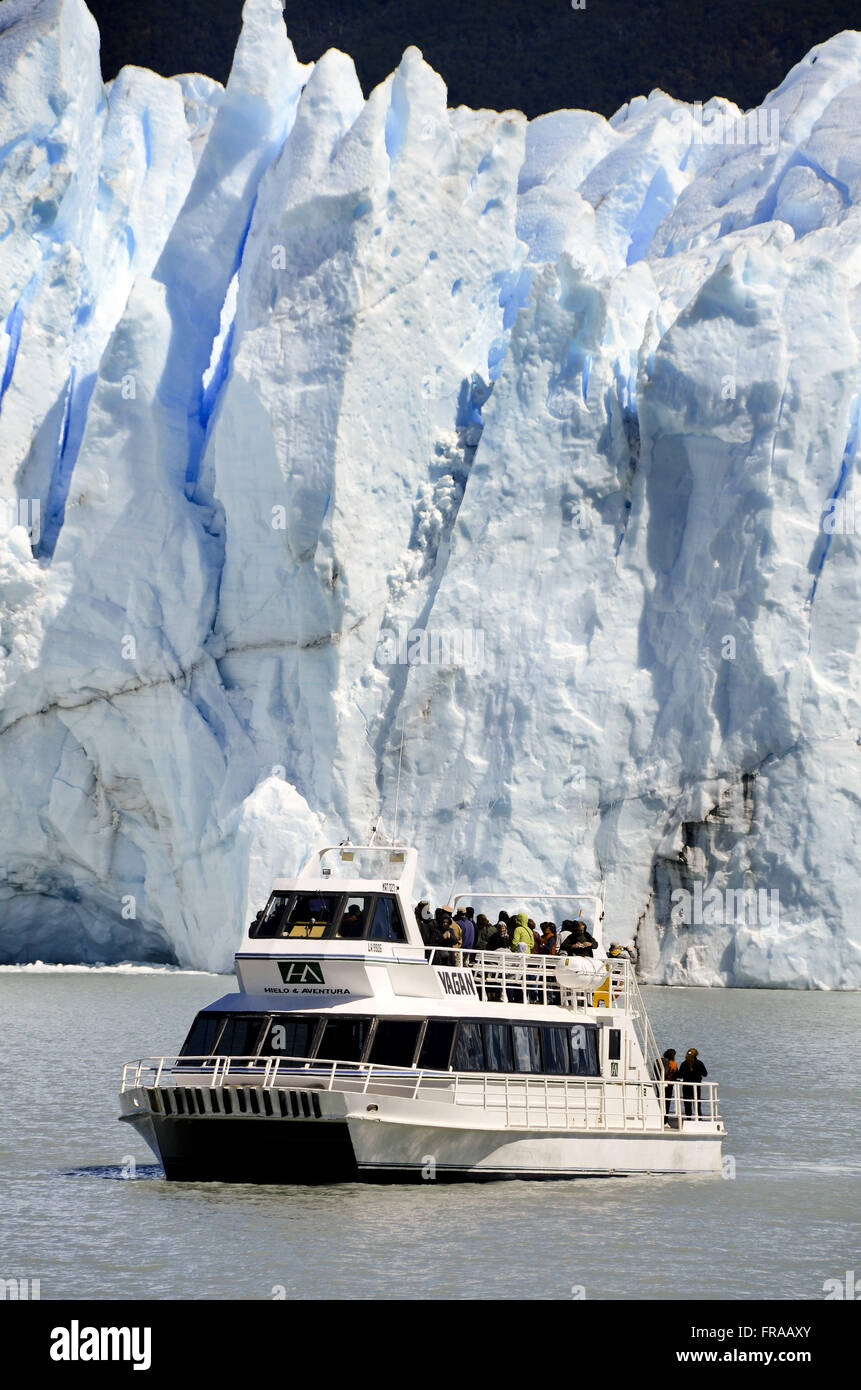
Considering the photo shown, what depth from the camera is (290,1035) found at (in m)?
13.1

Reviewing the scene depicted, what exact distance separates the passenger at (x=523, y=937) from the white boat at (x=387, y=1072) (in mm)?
461

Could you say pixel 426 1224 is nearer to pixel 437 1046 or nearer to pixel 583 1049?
pixel 437 1046

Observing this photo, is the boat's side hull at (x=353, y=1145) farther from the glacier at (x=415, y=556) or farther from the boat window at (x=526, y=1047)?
the glacier at (x=415, y=556)

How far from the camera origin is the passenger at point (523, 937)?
49.0ft

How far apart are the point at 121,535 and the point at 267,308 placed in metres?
4.26

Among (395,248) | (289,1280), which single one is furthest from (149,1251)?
(395,248)

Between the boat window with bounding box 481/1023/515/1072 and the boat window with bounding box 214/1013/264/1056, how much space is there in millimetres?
1606

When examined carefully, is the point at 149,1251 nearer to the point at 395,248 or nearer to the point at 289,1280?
the point at 289,1280

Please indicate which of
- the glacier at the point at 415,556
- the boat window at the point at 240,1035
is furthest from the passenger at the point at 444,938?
the glacier at the point at 415,556

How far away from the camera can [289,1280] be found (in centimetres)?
1016

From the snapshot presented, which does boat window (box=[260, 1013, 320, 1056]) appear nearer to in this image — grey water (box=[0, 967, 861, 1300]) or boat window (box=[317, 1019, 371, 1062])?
boat window (box=[317, 1019, 371, 1062])

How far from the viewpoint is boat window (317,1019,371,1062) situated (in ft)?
42.6
